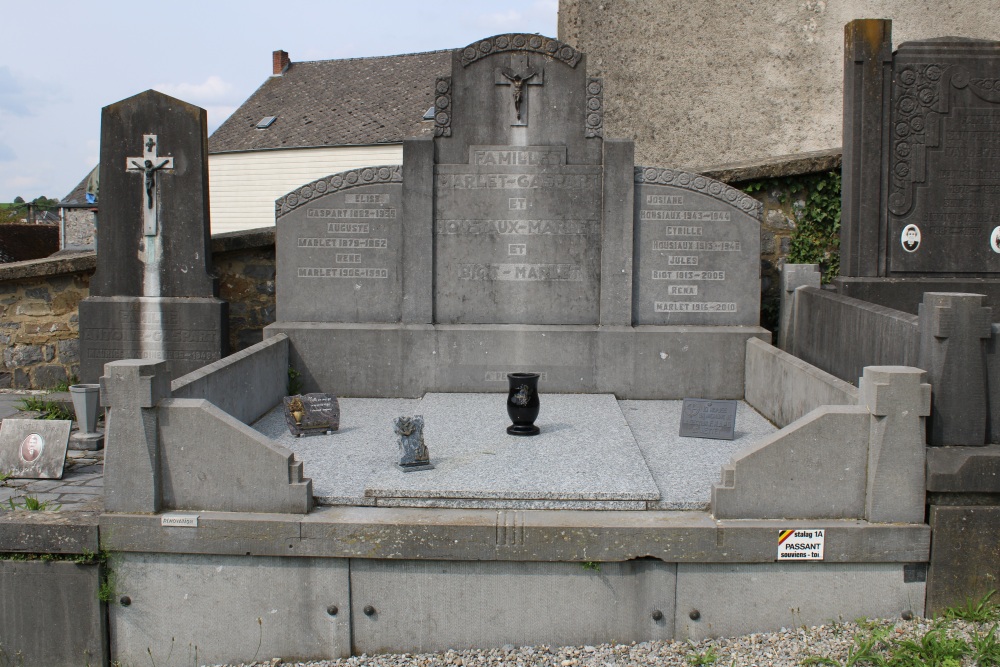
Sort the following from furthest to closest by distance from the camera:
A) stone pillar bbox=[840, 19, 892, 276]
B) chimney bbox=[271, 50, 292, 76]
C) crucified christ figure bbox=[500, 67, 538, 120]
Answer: chimney bbox=[271, 50, 292, 76] → crucified christ figure bbox=[500, 67, 538, 120] → stone pillar bbox=[840, 19, 892, 276]

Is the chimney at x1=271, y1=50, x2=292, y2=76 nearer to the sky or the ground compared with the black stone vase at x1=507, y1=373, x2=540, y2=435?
nearer to the sky

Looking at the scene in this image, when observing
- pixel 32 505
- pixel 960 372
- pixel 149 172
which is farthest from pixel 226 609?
pixel 149 172

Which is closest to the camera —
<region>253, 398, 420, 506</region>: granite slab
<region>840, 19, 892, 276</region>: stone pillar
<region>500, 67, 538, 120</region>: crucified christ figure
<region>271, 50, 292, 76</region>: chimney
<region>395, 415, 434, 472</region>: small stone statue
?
<region>253, 398, 420, 506</region>: granite slab

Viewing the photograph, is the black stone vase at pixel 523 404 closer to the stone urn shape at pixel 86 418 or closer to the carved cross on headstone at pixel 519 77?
the carved cross on headstone at pixel 519 77

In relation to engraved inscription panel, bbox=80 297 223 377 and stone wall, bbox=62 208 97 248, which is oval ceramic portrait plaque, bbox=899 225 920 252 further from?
stone wall, bbox=62 208 97 248

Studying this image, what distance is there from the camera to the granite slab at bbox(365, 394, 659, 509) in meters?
4.47

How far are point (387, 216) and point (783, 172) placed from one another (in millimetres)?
4271

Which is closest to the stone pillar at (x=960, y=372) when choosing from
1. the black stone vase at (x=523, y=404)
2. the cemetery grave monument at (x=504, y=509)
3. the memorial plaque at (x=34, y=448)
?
the cemetery grave monument at (x=504, y=509)

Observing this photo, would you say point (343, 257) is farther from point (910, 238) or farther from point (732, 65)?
point (732, 65)

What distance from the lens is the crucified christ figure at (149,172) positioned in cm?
755

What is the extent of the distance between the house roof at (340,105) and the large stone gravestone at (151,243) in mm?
15807

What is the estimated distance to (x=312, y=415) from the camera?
236 inches

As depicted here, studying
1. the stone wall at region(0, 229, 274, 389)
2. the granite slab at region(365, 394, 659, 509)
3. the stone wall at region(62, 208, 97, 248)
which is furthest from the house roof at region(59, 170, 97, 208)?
the granite slab at region(365, 394, 659, 509)

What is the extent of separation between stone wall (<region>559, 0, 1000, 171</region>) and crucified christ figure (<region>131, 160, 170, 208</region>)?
630cm
